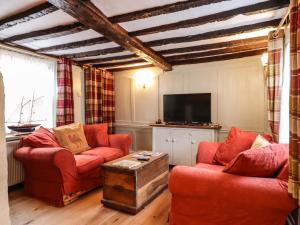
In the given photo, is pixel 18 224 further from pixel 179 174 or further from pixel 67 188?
pixel 179 174

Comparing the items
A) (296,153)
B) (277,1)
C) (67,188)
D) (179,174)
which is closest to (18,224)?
(67,188)

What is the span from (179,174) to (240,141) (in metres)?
1.22

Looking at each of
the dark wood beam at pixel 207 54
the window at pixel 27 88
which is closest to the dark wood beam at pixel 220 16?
the dark wood beam at pixel 207 54

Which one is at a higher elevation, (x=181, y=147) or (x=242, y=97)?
(x=242, y=97)

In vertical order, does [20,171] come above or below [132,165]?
below

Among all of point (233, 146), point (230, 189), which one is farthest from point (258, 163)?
point (233, 146)

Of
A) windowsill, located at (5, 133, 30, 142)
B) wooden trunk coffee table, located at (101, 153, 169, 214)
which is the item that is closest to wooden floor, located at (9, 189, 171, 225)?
wooden trunk coffee table, located at (101, 153, 169, 214)

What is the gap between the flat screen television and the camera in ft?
13.4

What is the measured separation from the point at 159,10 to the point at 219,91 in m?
2.38

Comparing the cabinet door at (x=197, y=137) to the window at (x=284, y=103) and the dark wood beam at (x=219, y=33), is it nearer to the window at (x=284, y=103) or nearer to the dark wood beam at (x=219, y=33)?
the window at (x=284, y=103)

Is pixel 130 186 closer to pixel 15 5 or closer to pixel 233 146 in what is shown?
pixel 233 146

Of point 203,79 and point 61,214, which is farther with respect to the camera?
point 203,79

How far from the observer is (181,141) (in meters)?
4.04

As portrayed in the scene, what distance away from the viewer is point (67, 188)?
260 cm
